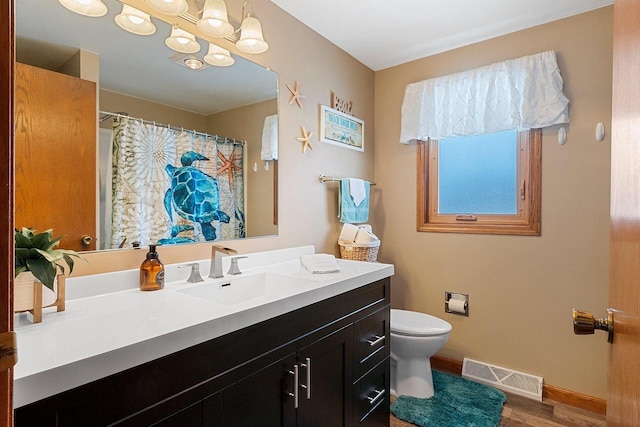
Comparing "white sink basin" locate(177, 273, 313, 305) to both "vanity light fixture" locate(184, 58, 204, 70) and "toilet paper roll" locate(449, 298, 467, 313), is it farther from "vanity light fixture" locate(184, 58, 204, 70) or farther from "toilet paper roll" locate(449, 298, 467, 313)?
"toilet paper roll" locate(449, 298, 467, 313)

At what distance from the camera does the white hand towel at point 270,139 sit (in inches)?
69.5

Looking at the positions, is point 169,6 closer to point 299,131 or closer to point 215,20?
point 215,20

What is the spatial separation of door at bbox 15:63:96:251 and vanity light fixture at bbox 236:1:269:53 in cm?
69

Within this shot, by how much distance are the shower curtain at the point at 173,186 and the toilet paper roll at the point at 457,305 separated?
156cm

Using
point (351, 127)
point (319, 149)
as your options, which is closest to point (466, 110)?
point (351, 127)

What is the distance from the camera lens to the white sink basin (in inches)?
50.9

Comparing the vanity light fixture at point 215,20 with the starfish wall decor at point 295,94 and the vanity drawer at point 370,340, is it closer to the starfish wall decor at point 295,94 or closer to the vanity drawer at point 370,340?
the starfish wall decor at point 295,94

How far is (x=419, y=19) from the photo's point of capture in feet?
6.52

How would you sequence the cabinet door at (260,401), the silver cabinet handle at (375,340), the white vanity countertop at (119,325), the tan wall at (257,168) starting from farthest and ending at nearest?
the tan wall at (257,168) < the silver cabinet handle at (375,340) < the cabinet door at (260,401) < the white vanity countertop at (119,325)

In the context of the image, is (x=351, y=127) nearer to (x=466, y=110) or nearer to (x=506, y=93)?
(x=466, y=110)

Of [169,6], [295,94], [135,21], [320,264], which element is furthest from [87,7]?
[320,264]

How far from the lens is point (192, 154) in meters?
1.47

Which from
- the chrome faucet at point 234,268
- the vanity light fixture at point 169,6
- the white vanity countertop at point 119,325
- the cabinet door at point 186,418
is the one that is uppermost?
the vanity light fixture at point 169,6

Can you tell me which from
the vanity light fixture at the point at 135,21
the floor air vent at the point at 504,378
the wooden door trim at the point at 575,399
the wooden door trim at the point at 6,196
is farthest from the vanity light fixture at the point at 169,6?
→ the wooden door trim at the point at 575,399
